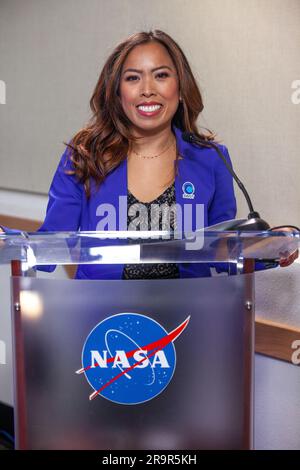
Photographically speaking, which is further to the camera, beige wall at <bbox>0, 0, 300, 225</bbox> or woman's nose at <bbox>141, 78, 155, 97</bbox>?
beige wall at <bbox>0, 0, 300, 225</bbox>

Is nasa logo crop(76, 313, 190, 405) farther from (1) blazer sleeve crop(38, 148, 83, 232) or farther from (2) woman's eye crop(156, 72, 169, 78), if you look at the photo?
(2) woman's eye crop(156, 72, 169, 78)

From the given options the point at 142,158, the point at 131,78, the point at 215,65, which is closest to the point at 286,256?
the point at 142,158

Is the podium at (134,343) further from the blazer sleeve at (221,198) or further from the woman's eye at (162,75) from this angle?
the woman's eye at (162,75)

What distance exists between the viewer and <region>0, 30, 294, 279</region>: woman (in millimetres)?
1833

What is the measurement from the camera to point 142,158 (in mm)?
1887

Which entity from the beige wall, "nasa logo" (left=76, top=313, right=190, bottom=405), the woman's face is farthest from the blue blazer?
"nasa logo" (left=76, top=313, right=190, bottom=405)

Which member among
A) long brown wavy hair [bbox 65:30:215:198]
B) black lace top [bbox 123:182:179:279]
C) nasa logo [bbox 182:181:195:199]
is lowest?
black lace top [bbox 123:182:179:279]

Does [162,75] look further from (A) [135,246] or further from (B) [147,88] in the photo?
(A) [135,246]

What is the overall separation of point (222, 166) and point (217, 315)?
616 mm

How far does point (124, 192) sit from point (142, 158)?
116mm

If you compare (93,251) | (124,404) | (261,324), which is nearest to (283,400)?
(261,324)

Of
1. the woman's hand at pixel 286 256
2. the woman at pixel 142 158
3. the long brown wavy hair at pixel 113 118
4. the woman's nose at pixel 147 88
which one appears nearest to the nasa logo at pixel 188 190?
the woman at pixel 142 158

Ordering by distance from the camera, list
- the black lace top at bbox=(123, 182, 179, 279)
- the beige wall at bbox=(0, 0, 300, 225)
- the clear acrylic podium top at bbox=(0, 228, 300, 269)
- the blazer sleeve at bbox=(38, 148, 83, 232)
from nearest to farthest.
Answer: the clear acrylic podium top at bbox=(0, 228, 300, 269) → the black lace top at bbox=(123, 182, 179, 279) → the blazer sleeve at bbox=(38, 148, 83, 232) → the beige wall at bbox=(0, 0, 300, 225)

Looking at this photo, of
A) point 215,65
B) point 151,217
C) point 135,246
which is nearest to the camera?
point 135,246
